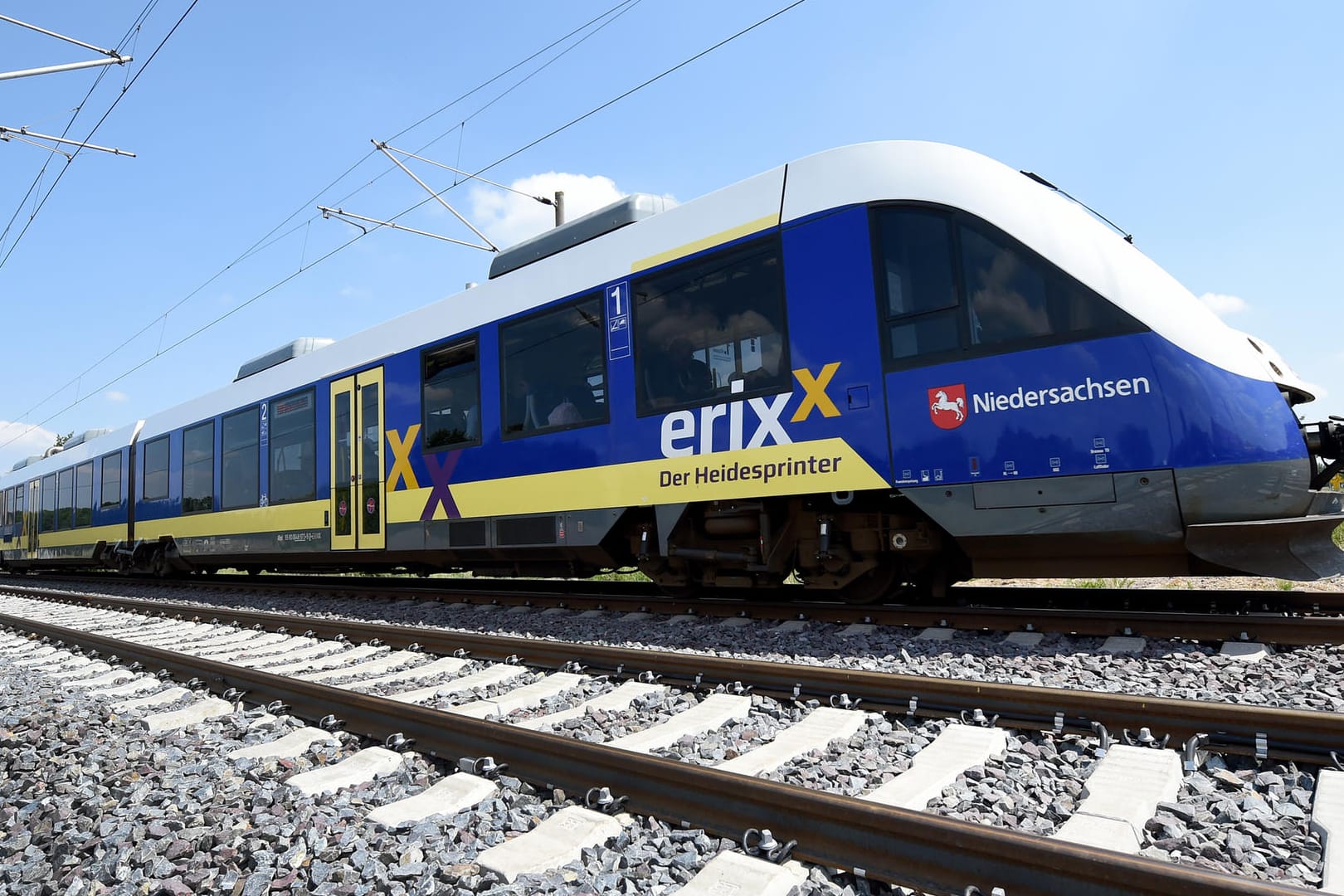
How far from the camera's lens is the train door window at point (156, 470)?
14023 mm

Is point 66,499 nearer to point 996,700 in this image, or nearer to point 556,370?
point 556,370

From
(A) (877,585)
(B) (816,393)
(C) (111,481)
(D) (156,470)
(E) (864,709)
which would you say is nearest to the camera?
(E) (864,709)

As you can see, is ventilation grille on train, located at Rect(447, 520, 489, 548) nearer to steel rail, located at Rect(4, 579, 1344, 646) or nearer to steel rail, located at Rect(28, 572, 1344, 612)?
steel rail, located at Rect(28, 572, 1344, 612)

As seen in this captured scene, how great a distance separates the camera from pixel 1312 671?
375 centimetres

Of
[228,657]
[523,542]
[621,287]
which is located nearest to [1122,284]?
[621,287]

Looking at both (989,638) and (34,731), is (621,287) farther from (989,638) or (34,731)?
(34,731)

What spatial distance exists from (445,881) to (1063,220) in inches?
188

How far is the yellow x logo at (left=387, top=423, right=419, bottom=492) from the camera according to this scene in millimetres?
8812

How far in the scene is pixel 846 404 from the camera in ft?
Answer: 17.9

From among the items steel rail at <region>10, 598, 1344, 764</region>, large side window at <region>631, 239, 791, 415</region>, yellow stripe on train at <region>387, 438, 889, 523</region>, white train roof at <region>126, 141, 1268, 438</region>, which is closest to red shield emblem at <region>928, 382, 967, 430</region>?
yellow stripe on train at <region>387, 438, 889, 523</region>

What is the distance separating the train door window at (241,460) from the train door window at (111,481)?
5.13 m

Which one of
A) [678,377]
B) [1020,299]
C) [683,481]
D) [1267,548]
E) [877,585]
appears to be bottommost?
[877,585]

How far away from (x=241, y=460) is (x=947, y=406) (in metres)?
10.5

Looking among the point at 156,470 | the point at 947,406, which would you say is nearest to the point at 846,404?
the point at 947,406
